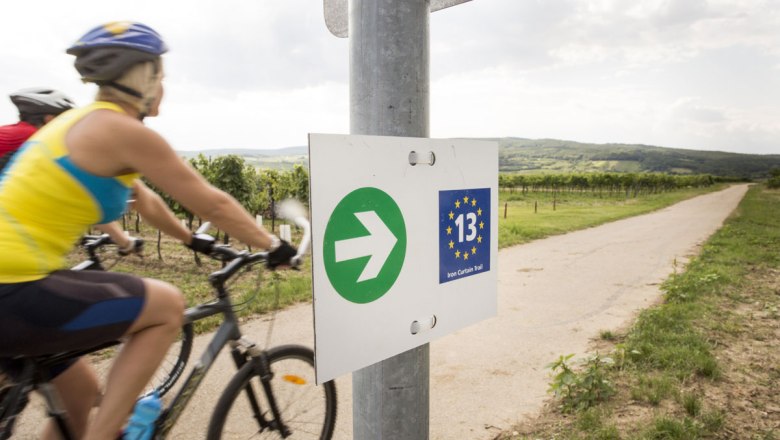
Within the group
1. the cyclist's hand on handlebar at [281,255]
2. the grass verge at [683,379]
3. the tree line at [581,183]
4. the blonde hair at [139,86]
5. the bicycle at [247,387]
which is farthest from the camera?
the tree line at [581,183]

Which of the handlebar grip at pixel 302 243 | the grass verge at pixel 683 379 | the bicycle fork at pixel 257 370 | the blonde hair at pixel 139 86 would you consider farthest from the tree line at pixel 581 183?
the blonde hair at pixel 139 86

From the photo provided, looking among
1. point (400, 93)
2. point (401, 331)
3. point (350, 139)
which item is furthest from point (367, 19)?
point (401, 331)

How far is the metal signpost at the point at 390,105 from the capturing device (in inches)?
59.3

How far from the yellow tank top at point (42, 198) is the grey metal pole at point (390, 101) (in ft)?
2.52

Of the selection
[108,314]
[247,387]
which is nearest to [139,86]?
[108,314]

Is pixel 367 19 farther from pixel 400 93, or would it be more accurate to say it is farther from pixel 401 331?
pixel 401 331

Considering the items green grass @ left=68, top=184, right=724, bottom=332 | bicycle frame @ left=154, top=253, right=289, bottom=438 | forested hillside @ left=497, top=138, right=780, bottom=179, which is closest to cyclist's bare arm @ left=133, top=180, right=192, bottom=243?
bicycle frame @ left=154, top=253, right=289, bottom=438

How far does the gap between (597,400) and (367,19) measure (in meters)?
2.97

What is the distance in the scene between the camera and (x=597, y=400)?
3213 mm

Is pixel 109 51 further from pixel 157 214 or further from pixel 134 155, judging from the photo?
pixel 157 214

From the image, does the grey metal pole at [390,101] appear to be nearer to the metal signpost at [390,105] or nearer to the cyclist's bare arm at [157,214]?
the metal signpost at [390,105]

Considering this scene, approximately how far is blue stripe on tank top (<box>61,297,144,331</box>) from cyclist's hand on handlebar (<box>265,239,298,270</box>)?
46cm

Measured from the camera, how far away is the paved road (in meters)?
3.18

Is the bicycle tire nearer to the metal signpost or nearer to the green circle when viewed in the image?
the metal signpost
